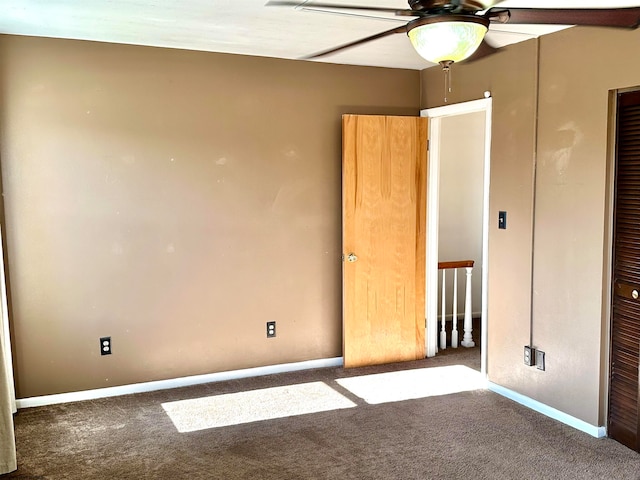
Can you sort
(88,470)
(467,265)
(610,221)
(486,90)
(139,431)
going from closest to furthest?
1. (88,470)
2. (610,221)
3. (139,431)
4. (486,90)
5. (467,265)

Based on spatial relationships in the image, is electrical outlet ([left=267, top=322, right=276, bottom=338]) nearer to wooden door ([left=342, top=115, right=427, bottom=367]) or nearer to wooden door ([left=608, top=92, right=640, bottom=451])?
wooden door ([left=342, top=115, right=427, bottom=367])

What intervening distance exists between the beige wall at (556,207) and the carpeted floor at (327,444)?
0.35 m

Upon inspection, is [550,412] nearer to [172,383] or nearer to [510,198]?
[510,198]

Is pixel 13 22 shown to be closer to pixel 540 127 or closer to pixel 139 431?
pixel 139 431

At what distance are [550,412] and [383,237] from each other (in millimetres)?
1729

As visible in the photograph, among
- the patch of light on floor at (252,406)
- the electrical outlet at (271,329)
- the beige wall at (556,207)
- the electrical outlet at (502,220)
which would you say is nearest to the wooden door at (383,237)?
the electrical outlet at (271,329)

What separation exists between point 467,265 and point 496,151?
5.13ft

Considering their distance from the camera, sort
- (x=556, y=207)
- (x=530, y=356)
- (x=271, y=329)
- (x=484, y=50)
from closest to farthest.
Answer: (x=484, y=50) < (x=556, y=207) < (x=530, y=356) < (x=271, y=329)

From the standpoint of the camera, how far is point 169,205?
4.11 metres

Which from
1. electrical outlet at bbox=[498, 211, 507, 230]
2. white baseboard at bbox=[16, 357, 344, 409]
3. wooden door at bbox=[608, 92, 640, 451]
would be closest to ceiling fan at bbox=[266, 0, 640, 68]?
wooden door at bbox=[608, 92, 640, 451]

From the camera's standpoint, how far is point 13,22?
132 inches

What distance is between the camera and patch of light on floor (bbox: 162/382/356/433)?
365 centimetres

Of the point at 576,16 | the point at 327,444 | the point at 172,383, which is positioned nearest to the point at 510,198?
the point at 327,444

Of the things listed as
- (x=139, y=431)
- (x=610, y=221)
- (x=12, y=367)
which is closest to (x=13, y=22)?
(x=12, y=367)
